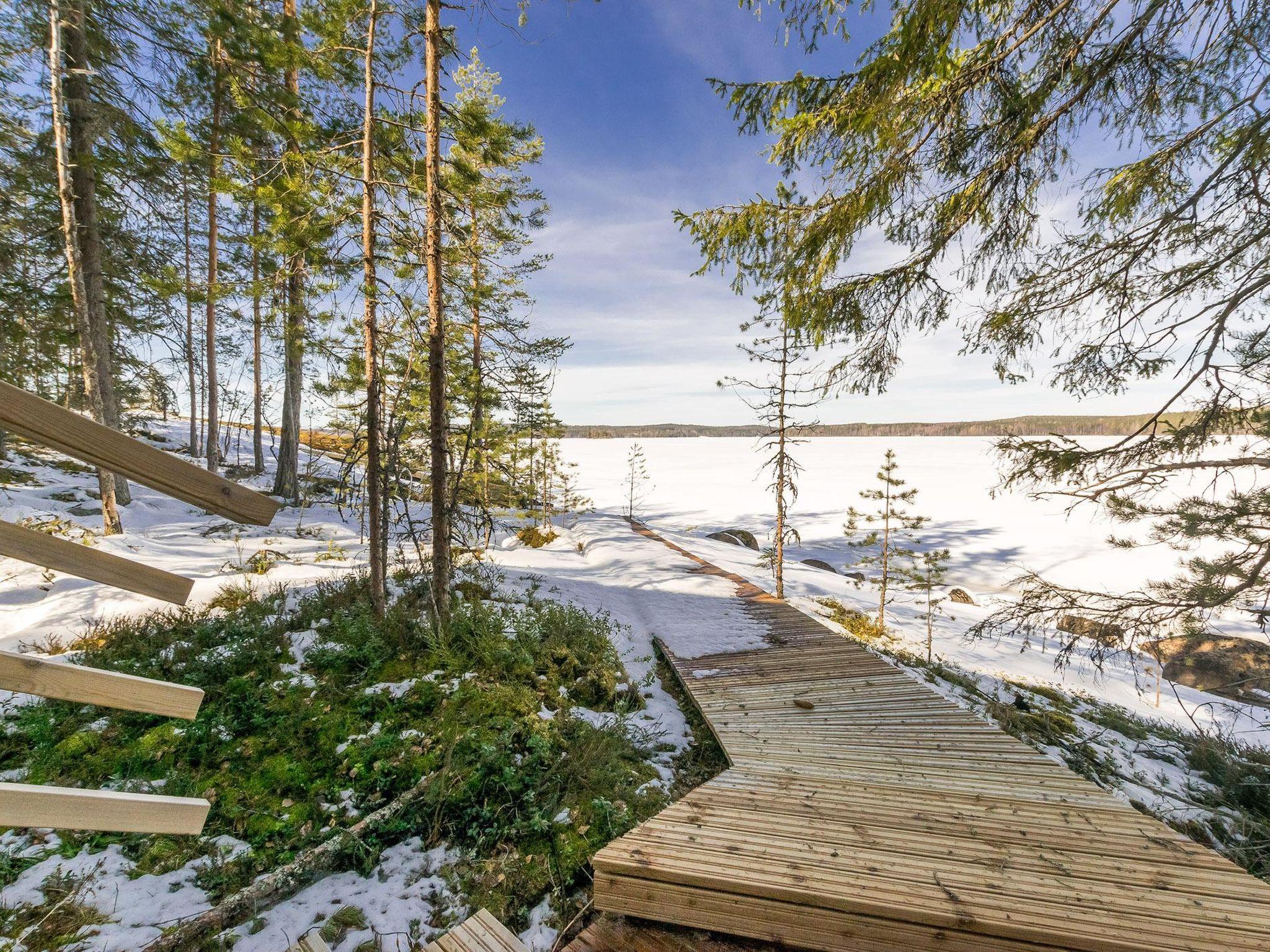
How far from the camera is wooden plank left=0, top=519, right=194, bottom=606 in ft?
4.39

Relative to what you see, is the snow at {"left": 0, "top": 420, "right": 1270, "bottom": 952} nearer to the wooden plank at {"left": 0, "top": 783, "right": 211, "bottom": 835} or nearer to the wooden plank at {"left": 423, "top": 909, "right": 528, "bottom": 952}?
the wooden plank at {"left": 423, "top": 909, "right": 528, "bottom": 952}

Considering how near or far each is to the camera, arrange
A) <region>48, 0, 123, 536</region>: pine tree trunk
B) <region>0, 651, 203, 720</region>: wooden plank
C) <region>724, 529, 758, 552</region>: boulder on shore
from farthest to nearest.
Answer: <region>724, 529, 758, 552</region>: boulder on shore → <region>48, 0, 123, 536</region>: pine tree trunk → <region>0, 651, 203, 720</region>: wooden plank

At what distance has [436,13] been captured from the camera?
552 centimetres

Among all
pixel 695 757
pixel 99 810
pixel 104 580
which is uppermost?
pixel 104 580

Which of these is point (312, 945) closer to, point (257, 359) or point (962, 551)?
point (257, 359)

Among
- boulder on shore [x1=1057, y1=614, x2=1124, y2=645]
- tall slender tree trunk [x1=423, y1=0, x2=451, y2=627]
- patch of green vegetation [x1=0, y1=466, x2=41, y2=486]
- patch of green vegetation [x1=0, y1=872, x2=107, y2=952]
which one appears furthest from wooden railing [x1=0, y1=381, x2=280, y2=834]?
patch of green vegetation [x1=0, y1=466, x2=41, y2=486]

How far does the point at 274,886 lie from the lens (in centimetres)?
318

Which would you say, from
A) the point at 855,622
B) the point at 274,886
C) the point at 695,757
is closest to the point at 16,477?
the point at 274,886

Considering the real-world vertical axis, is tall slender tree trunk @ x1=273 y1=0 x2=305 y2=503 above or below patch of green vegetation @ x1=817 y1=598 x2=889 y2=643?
above

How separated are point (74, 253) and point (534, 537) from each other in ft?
37.1

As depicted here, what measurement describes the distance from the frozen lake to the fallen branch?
5.63 meters

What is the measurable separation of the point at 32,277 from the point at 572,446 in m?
108

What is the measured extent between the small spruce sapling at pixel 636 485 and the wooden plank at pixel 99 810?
26936 mm

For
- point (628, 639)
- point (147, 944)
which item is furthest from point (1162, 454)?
point (147, 944)
